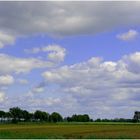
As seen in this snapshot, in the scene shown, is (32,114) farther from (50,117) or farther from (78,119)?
(78,119)

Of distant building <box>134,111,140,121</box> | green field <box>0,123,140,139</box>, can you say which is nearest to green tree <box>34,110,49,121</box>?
distant building <box>134,111,140,121</box>

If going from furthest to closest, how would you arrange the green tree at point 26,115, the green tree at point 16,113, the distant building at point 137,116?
the green tree at point 26,115, the green tree at point 16,113, the distant building at point 137,116

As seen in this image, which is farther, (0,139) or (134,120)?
(134,120)

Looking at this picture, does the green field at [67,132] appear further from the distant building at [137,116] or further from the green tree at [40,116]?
the green tree at [40,116]

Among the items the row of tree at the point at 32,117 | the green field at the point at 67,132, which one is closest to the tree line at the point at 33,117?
the row of tree at the point at 32,117

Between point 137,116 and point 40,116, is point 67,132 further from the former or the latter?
point 40,116

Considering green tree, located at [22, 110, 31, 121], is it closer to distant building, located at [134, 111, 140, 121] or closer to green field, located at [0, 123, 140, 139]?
distant building, located at [134, 111, 140, 121]

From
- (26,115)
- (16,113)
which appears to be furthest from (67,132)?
(26,115)

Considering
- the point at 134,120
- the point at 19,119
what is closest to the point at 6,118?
the point at 19,119

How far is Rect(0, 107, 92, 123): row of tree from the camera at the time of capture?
16738cm

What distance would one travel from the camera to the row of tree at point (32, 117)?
167m

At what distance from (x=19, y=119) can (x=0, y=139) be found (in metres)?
148

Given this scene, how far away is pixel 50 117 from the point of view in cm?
18088

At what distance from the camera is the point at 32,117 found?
587 feet
